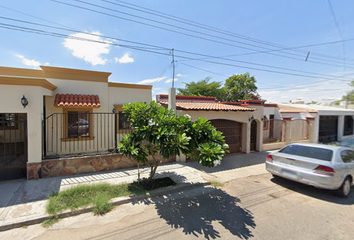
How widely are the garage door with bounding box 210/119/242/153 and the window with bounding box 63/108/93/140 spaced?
629cm

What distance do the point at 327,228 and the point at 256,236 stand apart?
5.15 feet

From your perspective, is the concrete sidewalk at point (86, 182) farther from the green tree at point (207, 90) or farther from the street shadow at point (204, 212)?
the green tree at point (207, 90)

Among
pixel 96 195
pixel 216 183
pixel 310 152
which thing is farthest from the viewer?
pixel 216 183

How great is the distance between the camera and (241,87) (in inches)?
992

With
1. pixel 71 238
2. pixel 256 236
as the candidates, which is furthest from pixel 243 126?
pixel 71 238

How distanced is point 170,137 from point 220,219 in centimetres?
214

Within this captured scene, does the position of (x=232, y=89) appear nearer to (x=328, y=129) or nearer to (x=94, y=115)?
(x=328, y=129)

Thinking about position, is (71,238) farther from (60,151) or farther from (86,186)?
(60,151)

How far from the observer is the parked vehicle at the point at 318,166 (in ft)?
14.2

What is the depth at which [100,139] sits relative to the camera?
7996 mm

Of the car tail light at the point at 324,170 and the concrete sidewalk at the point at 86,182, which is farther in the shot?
the car tail light at the point at 324,170

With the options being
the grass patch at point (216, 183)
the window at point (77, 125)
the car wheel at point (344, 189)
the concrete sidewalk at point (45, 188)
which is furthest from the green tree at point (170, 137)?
the window at point (77, 125)

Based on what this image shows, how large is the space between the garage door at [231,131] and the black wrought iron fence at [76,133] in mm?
5176

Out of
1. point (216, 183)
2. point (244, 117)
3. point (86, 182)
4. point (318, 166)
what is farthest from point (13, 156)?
point (318, 166)
